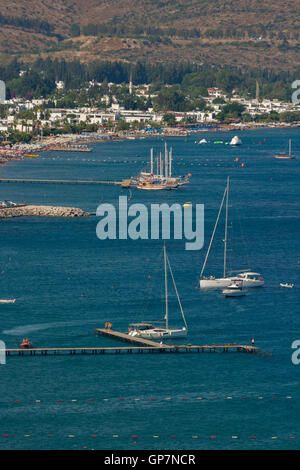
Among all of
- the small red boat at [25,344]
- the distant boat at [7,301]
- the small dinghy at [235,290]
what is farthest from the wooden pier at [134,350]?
the small dinghy at [235,290]

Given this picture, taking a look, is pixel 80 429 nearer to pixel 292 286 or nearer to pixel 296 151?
pixel 292 286

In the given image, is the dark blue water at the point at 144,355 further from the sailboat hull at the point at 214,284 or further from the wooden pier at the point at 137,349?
the sailboat hull at the point at 214,284

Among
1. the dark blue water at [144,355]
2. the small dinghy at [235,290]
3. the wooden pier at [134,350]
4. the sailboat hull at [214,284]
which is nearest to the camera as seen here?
the dark blue water at [144,355]

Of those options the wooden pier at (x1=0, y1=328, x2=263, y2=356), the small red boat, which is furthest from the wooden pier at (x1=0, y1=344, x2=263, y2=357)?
the small red boat

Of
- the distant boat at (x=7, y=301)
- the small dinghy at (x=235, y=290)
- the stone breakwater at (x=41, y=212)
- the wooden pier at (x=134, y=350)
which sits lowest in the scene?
the stone breakwater at (x=41, y=212)

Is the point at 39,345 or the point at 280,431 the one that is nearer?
the point at 280,431
